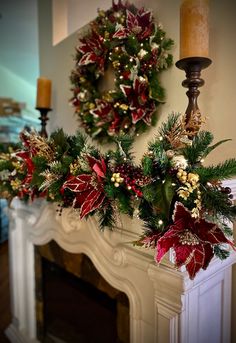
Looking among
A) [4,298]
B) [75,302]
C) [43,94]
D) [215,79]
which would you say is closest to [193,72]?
[215,79]

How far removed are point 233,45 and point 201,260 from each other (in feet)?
2.55

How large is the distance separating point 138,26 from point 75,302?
1.40 m

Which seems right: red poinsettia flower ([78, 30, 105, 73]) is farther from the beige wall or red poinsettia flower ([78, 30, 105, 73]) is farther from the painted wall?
the painted wall

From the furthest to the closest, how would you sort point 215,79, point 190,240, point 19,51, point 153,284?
point 19,51
point 215,79
point 153,284
point 190,240

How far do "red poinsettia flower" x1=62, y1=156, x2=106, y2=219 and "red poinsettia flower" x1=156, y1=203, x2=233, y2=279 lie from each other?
0.19 metres

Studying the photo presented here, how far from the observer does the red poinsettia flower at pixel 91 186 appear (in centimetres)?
63

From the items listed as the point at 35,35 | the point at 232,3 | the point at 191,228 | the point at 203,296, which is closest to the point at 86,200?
the point at 191,228

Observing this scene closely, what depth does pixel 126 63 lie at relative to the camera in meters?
1.08

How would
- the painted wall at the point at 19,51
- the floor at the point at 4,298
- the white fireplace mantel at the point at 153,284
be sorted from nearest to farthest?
the white fireplace mantel at the point at 153,284, the floor at the point at 4,298, the painted wall at the point at 19,51

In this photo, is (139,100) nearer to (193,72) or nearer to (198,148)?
(193,72)

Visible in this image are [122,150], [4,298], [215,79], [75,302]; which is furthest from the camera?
[4,298]

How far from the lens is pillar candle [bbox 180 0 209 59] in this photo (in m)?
0.72

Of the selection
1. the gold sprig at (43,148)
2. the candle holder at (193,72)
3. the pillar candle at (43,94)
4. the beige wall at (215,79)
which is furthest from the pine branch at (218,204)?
the pillar candle at (43,94)

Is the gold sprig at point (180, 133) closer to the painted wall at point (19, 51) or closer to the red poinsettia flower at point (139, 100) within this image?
the red poinsettia flower at point (139, 100)
